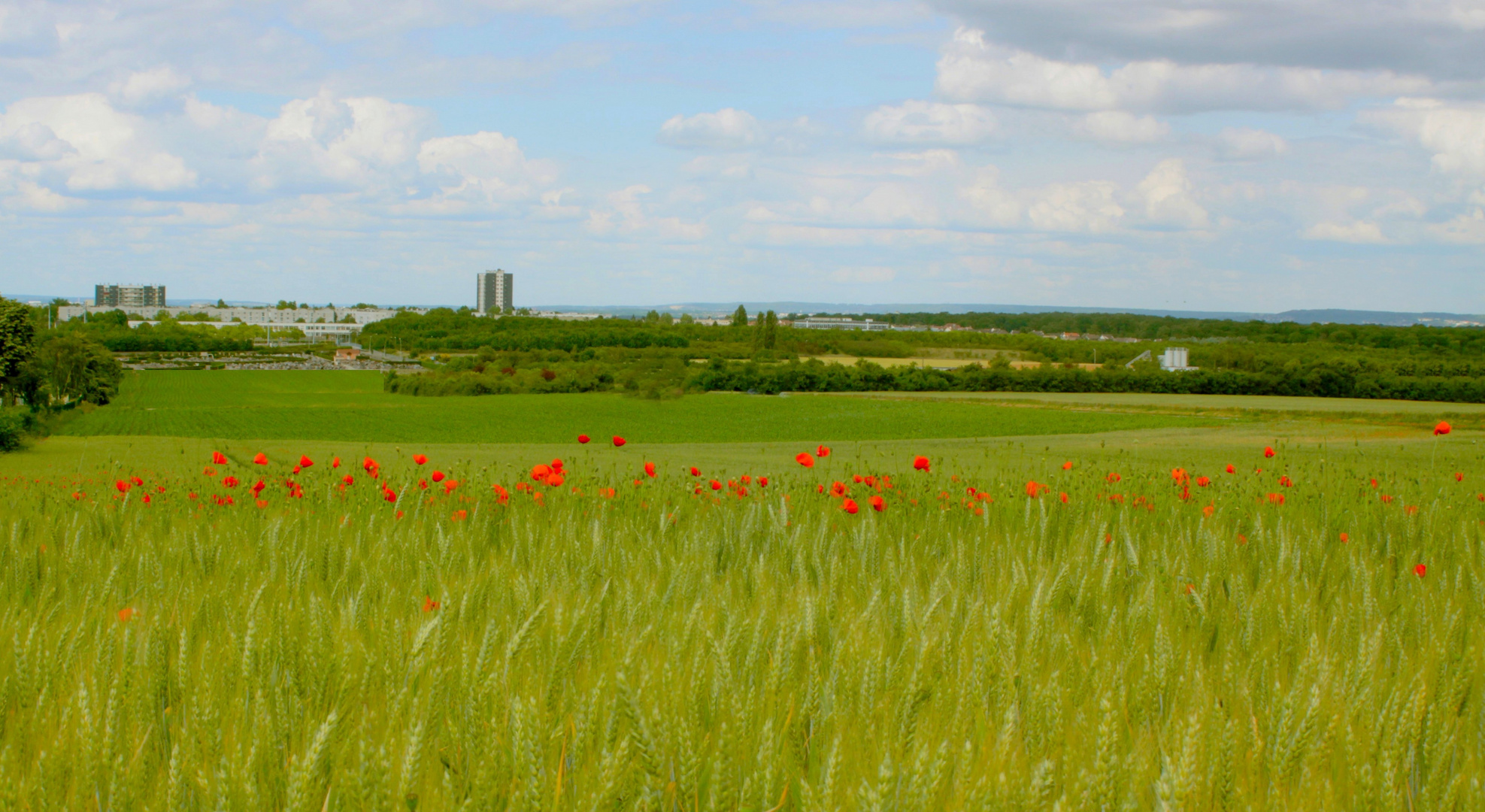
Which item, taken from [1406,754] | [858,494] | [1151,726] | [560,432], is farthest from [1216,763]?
[560,432]

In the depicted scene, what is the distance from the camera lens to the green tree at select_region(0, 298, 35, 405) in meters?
61.1

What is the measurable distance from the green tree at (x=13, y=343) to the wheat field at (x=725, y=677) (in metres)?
71.9

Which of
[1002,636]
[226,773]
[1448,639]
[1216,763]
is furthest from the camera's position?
[1448,639]

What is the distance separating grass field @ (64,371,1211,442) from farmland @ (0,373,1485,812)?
42.6 metres

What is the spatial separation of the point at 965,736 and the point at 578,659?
99cm

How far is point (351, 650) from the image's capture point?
7.03 feet

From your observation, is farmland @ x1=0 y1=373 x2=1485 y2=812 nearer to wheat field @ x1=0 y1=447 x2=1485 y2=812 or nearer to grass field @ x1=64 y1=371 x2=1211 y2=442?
wheat field @ x1=0 y1=447 x2=1485 y2=812

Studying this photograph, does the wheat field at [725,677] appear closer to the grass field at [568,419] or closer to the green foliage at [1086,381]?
the grass field at [568,419]

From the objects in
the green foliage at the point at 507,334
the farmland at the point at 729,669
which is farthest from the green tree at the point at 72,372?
the farmland at the point at 729,669

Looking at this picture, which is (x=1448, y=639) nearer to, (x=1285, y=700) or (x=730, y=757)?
(x=1285, y=700)

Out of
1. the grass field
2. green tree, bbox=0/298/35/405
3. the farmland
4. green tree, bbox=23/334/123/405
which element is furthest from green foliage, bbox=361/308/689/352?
the farmland

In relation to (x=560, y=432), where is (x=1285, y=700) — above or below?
above

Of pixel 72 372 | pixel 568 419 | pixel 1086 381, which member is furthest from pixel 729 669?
pixel 72 372

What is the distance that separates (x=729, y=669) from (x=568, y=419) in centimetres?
6118
